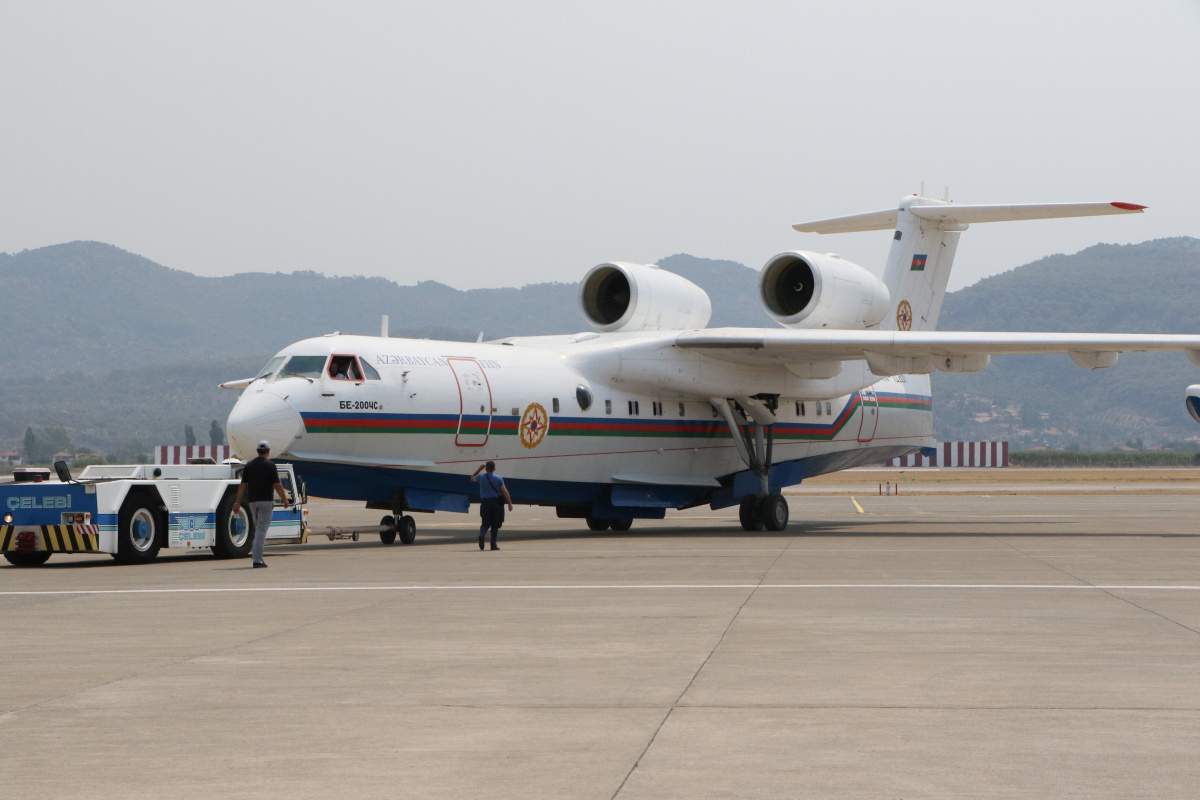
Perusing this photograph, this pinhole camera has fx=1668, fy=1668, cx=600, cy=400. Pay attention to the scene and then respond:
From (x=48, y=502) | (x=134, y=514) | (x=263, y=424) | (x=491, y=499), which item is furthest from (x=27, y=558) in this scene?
(x=491, y=499)

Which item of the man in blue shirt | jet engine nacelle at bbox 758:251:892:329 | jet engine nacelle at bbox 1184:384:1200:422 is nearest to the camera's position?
the man in blue shirt

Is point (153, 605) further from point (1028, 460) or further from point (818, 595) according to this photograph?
point (1028, 460)

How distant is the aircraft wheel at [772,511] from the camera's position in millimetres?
29938

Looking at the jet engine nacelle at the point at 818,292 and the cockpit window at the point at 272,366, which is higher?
the jet engine nacelle at the point at 818,292

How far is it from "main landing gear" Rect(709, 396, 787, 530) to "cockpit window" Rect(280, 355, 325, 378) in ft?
28.2

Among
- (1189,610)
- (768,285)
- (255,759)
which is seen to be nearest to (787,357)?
(768,285)

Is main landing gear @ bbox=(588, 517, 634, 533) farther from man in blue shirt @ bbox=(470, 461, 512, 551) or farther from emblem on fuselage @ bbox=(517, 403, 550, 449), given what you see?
man in blue shirt @ bbox=(470, 461, 512, 551)

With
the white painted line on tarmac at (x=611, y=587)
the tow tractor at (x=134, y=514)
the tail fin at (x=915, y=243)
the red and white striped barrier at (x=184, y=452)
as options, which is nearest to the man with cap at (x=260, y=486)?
the tow tractor at (x=134, y=514)

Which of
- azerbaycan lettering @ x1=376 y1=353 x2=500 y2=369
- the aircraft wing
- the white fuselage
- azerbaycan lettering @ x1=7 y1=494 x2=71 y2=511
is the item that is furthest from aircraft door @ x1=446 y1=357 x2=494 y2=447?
azerbaycan lettering @ x1=7 y1=494 x2=71 y2=511

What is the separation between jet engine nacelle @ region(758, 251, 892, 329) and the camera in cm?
2961

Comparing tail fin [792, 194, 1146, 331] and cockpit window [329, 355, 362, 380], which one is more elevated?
tail fin [792, 194, 1146, 331]

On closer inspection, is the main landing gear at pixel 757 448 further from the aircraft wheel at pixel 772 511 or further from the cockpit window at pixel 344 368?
the cockpit window at pixel 344 368

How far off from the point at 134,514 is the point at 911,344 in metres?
12.8

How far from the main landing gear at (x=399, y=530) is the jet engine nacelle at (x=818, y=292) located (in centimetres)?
840
